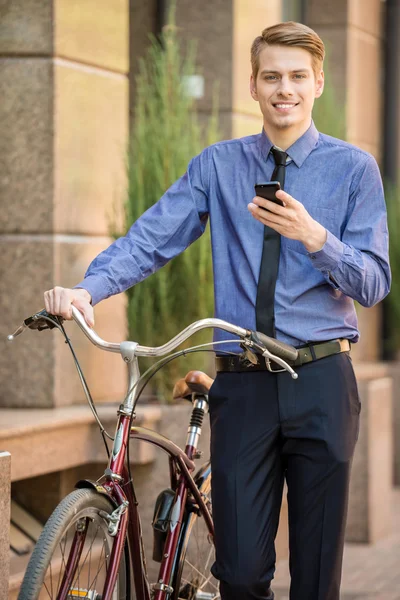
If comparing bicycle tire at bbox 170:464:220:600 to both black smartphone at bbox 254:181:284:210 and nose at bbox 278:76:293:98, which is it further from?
nose at bbox 278:76:293:98

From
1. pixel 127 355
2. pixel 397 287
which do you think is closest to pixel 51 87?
pixel 127 355

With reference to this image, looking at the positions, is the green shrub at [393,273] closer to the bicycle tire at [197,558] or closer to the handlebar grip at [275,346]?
the bicycle tire at [197,558]

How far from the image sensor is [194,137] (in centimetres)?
579

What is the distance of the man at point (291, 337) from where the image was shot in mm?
3180

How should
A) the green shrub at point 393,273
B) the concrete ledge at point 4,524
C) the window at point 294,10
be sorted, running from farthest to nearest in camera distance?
the green shrub at point 393,273
the window at point 294,10
the concrete ledge at point 4,524

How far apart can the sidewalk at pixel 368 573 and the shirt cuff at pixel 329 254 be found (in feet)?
9.65

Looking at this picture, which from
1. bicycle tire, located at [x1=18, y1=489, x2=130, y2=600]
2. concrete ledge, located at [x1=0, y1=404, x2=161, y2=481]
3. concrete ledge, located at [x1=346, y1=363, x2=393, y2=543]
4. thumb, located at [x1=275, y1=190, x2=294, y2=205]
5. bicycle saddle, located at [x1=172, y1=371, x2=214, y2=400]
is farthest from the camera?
concrete ledge, located at [x1=346, y1=363, x2=393, y2=543]

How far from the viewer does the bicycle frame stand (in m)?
2.98

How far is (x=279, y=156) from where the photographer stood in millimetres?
3182

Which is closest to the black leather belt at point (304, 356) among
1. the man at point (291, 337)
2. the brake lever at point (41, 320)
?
the man at point (291, 337)

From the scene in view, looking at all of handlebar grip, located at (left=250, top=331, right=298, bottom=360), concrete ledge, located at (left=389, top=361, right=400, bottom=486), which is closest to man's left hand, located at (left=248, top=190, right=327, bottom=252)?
handlebar grip, located at (left=250, top=331, right=298, bottom=360)

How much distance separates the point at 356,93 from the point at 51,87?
12.9 ft

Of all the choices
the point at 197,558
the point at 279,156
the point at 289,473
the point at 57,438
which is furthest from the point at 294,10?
the point at 289,473

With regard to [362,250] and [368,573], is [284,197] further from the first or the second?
[368,573]
